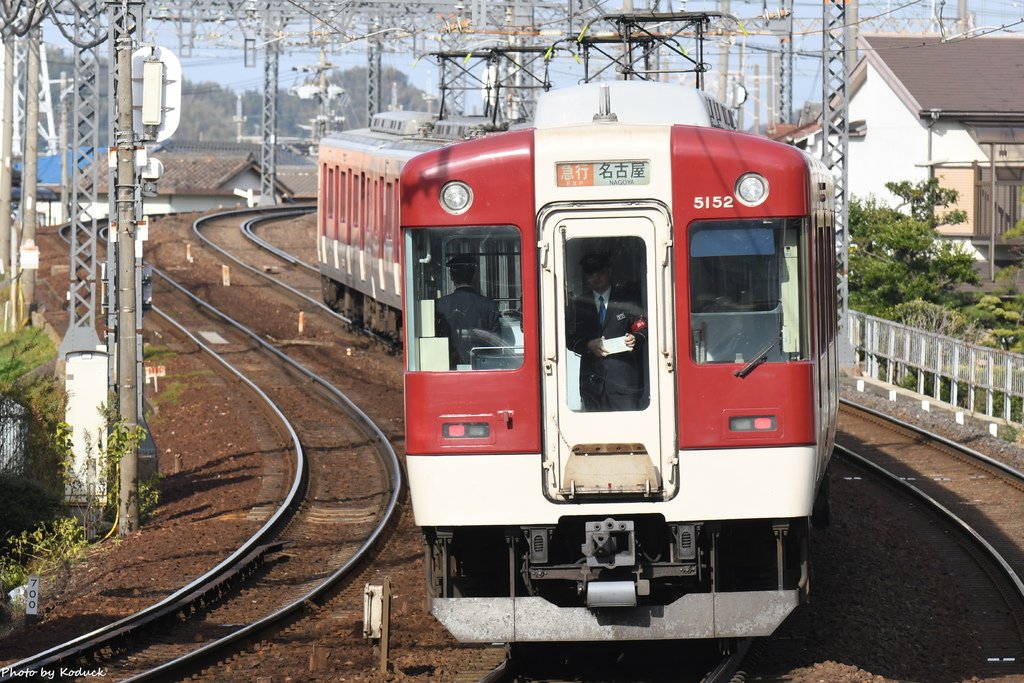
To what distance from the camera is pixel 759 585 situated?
8047 mm

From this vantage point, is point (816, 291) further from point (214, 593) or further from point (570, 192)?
point (214, 593)

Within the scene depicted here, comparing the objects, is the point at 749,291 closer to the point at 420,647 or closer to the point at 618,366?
the point at 618,366

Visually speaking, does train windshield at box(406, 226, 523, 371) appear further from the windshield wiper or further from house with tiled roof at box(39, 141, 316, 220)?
house with tiled roof at box(39, 141, 316, 220)

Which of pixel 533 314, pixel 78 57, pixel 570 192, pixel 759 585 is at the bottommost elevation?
pixel 759 585

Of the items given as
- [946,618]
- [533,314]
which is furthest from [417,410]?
[946,618]

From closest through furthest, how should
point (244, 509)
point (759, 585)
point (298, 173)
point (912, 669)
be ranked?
1. point (759, 585)
2. point (912, 669)
3. point (244, 509)
4. point (298, 173)

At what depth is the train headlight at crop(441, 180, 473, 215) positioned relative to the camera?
7648 millimetres

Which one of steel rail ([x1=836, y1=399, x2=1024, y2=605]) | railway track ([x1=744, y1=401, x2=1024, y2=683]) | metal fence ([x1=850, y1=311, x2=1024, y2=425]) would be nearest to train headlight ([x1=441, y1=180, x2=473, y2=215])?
railway track ([x1=744, y1=401, x2=1024, y2=683])

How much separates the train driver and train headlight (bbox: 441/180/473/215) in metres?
0.27

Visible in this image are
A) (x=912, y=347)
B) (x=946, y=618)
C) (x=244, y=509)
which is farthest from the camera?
(x=912, y=347)

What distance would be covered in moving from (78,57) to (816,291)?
14095 millimetres

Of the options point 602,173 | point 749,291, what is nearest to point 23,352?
point 602,173

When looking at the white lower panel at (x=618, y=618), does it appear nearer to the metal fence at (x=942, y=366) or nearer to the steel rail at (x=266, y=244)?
the metal fence at (x=942, y=366)

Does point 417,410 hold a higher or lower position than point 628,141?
lower
